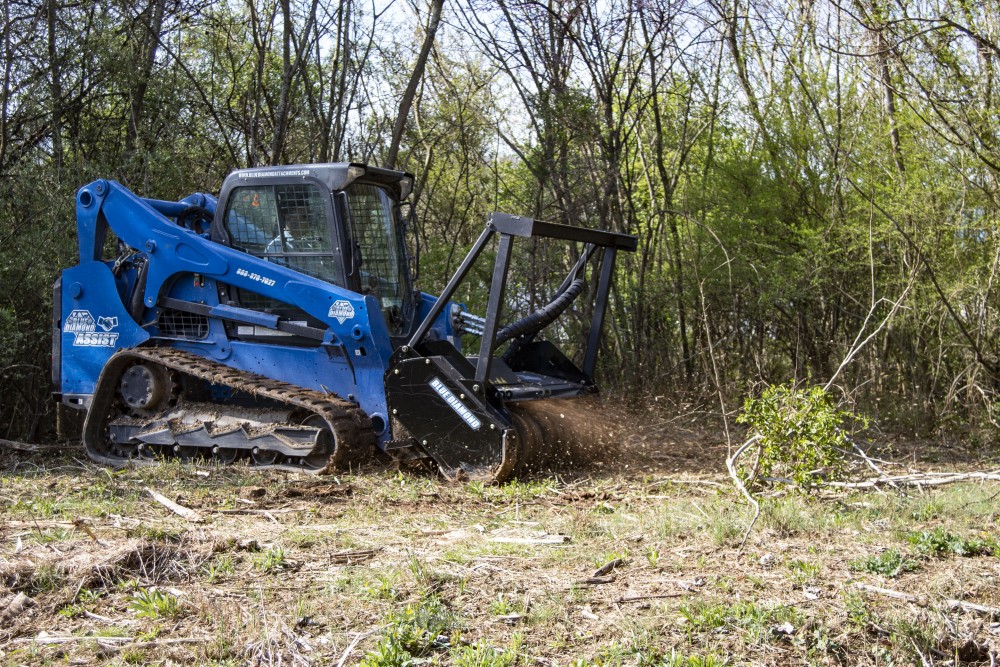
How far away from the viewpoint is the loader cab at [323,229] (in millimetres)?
7578

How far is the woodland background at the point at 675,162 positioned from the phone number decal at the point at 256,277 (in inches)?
97.6

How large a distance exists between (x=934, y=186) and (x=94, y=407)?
23.7 ft

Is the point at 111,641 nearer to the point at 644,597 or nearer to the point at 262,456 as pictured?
the point at 644,597

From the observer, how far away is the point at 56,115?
33.9ft

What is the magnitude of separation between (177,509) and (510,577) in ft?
8.08

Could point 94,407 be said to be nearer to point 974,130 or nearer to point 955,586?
point 955,586

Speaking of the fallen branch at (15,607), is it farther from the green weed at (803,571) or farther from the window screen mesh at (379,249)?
the window screen mesh at (379,249)

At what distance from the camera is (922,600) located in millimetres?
4020

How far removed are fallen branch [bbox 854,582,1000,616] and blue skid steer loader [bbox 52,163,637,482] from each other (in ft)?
9.74

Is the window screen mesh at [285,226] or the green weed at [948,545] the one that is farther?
the window screen mesh at [285,226]

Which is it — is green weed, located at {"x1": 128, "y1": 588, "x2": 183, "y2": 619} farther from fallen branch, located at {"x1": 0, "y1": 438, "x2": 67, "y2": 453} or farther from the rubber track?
fallen branch, located at {"x1": 0, "y1": 438, "x2": 67, "y2": 453}

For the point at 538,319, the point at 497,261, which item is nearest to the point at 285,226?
the point at 497,261

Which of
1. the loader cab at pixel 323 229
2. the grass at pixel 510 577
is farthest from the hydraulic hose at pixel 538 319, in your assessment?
the grass at pixel 510 577

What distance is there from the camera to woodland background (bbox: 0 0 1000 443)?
28.7 feet
